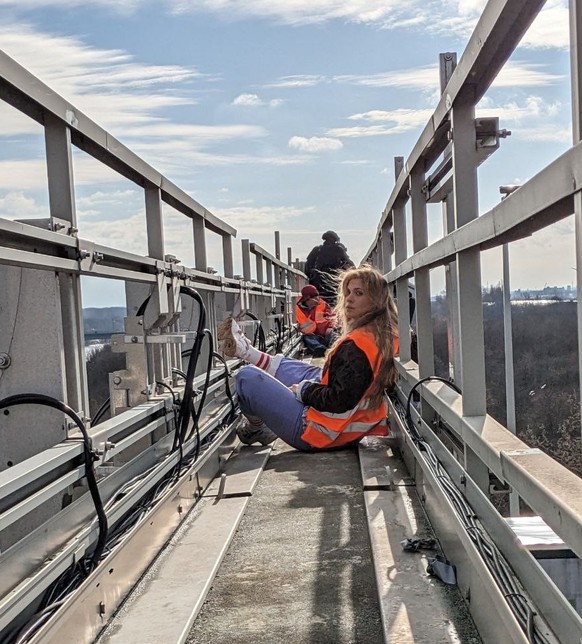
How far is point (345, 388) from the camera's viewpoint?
3.86 m

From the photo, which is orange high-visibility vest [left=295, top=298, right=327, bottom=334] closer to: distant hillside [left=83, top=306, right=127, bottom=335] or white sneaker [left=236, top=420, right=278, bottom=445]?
white sneaker [left=236, top=420, right=278, bottom=445]

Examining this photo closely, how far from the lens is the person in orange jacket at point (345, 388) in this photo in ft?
12.9

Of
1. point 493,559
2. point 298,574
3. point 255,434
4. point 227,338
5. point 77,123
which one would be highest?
point 77,123

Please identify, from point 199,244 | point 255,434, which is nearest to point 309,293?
point 199,244

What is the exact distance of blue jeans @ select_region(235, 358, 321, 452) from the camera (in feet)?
13.5

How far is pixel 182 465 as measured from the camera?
10.5 ft

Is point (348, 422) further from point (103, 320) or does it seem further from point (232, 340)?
point (103, 320)

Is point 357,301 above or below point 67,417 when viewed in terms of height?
above

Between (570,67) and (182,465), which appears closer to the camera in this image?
(570,67)

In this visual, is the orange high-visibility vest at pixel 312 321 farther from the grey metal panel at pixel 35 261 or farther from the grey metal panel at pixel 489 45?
the grey metal panel at pixel 35 261

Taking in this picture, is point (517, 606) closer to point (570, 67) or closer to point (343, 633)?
point (343, 633)

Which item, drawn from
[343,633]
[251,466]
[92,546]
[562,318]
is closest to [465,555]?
[343,633]

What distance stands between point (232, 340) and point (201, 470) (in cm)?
116

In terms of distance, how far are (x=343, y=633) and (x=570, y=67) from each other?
144cm
